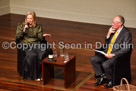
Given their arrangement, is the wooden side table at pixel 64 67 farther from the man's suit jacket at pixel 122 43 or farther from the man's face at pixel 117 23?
the man's face at pixel 117 23

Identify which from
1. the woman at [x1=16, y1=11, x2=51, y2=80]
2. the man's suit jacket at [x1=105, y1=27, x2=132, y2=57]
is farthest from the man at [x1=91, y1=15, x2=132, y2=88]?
the woman at [x1=16, y1=11, x2=51, y2=80]

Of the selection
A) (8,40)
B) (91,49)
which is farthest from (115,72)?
(8,40)

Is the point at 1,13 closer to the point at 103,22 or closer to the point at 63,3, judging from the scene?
the point at 63,3

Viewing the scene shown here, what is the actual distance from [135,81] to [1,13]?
22.2 feet

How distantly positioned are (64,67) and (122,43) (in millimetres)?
1139

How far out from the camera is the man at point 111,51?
6.14m

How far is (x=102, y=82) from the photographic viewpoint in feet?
20.9

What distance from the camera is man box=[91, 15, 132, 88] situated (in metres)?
6.14

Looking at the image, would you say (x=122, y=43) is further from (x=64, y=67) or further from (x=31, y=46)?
(x=31, y=46)

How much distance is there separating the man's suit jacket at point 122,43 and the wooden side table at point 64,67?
→ 0.82 m

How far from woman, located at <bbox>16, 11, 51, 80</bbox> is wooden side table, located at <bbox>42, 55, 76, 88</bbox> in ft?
0.67

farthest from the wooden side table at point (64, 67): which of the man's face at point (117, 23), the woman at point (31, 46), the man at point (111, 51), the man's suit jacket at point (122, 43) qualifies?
the man's face at point (117, 23)

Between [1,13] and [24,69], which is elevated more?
[1,13]

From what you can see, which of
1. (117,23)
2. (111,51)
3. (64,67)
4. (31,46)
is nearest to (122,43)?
(111,51)
